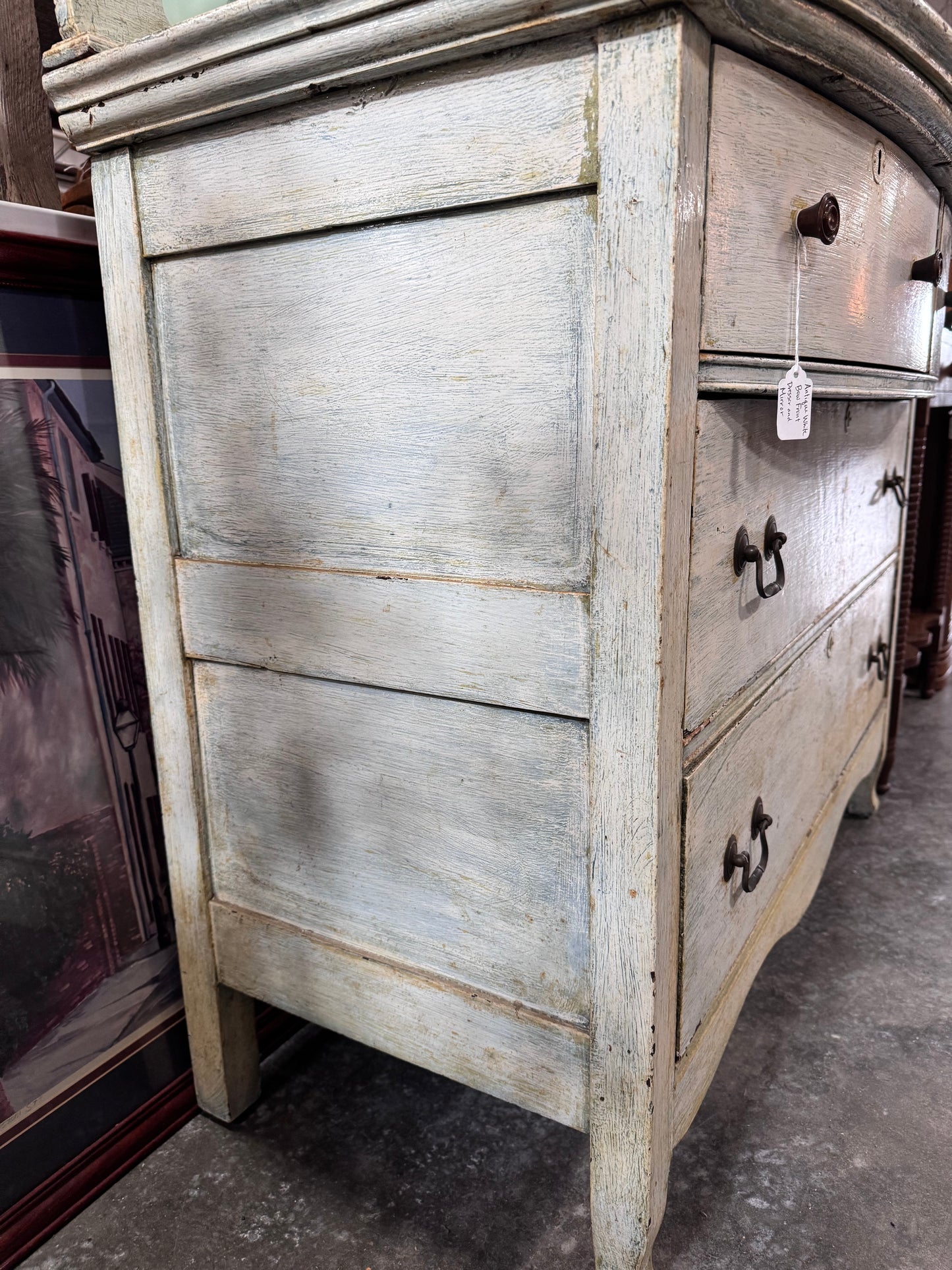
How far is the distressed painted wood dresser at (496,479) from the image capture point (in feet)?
2.61

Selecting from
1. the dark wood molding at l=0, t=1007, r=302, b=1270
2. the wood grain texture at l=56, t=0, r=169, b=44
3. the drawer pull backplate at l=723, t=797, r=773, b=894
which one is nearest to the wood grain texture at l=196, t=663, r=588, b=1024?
the drawer pull backplate at l=723, t=797, r=773, b=894

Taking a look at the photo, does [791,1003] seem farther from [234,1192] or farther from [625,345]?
[625,345]

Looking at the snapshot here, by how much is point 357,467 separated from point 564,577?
269mm

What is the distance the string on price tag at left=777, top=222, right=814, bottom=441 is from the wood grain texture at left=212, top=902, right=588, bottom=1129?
0.70 m

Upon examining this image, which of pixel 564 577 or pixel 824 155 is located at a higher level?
pixel 824 155

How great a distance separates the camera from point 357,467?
972mm

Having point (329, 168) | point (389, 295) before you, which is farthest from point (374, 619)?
point (329, 168)

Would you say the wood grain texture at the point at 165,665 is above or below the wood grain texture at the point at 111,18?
below

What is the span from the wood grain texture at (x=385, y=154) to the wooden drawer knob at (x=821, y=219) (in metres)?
0.30

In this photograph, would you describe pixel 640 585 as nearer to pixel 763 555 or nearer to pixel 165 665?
pixel 763 555

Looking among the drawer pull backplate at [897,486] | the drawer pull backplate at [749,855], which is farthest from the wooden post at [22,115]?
the drawer pull backplate at [897,486]

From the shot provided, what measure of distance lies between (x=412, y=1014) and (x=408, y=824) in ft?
0.81

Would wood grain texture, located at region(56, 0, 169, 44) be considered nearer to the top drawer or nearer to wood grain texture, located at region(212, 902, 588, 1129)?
the top drawer

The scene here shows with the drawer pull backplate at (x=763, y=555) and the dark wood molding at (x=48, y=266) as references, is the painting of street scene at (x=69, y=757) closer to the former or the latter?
the dark wood molding at (x=48, y=266)
